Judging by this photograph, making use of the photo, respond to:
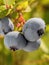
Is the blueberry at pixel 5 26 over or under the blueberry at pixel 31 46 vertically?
over

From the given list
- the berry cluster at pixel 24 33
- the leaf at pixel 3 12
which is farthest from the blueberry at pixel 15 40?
the leaf at pixel 3 12

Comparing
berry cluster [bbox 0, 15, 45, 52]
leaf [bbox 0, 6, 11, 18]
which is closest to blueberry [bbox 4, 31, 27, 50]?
berry cluster [bbox 0, 15, 45, 52]

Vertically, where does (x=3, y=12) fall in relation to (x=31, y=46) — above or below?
above

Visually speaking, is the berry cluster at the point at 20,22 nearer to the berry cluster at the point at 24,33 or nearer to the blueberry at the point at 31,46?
the berry cluster at the point at 24,33

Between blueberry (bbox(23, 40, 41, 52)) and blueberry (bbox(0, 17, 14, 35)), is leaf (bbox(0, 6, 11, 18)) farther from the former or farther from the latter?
blueberry (bbox(23, 40, 41, 52))

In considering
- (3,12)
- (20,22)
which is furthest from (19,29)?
(3,12)

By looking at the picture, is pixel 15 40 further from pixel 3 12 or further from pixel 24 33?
pixel 3 12

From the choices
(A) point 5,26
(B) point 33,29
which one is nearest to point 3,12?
(A) point 5,26
